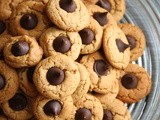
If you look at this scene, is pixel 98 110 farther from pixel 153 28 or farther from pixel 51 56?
pixel 153 28

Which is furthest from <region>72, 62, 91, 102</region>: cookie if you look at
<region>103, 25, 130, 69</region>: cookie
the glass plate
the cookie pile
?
the glass plate

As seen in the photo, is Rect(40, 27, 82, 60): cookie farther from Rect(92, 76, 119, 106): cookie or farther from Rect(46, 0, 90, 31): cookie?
Rect(92, 76, 119, 106): cookie

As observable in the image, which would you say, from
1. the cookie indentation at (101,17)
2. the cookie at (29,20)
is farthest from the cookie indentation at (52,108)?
the cookie indentation at (101,17)

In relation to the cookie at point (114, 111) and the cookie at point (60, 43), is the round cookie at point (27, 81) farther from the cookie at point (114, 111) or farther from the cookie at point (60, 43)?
the cookie at point (114, 111)

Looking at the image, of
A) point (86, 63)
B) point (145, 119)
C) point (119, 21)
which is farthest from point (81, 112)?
point (119, 21)

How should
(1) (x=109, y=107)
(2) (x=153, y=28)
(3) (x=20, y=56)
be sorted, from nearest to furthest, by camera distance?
(3) (x=20, y=56) < (1) (x=109, y=107) < (2) (x=153, y=28)
